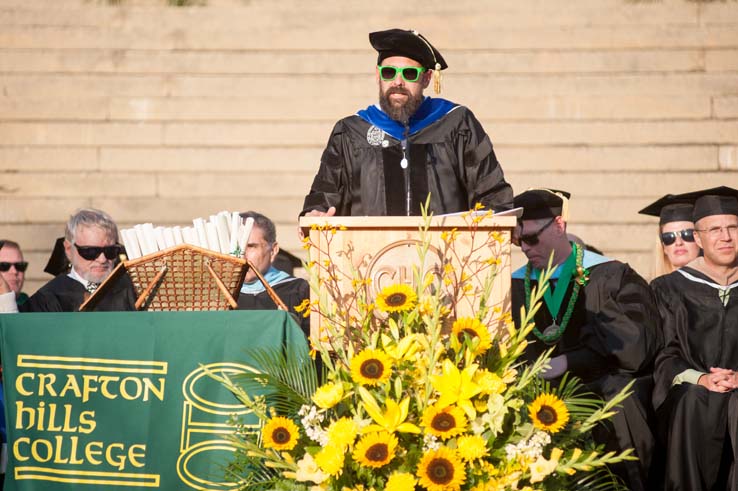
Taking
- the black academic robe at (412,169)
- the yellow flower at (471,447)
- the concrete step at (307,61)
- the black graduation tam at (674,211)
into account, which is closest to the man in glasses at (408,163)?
the black academic robe at (412,169)

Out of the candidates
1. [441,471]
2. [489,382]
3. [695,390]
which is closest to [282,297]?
[695,390]

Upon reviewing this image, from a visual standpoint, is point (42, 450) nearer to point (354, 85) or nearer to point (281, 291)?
point (281, 291)

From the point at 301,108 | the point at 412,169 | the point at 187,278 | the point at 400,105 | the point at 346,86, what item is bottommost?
the point at 187,278

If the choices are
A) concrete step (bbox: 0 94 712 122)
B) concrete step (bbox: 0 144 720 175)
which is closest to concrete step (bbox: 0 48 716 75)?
concrete step (bbox: 0 94 712 122)

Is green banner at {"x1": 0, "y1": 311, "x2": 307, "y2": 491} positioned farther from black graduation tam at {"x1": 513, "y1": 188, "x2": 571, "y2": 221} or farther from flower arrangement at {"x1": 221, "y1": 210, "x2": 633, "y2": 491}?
black graduation tam at {"x1": 513, "y1": 188, "x2": 571, "y2": 221}

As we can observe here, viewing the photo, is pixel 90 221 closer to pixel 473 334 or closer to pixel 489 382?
pixel 473 334

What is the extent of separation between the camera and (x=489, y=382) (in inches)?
153

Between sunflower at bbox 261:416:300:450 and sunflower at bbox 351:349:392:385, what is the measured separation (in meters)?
0.32

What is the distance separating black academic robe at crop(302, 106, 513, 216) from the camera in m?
5.26

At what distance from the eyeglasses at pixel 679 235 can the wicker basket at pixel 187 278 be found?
341 cm

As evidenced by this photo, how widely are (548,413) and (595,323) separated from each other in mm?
2435

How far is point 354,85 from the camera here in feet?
33.7

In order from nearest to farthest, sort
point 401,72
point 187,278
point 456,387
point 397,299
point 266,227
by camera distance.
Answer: point 456,387 < point 397,299 < point 187,278 < point 401,72 < point 266,227

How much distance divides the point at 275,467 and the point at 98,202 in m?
6.39
